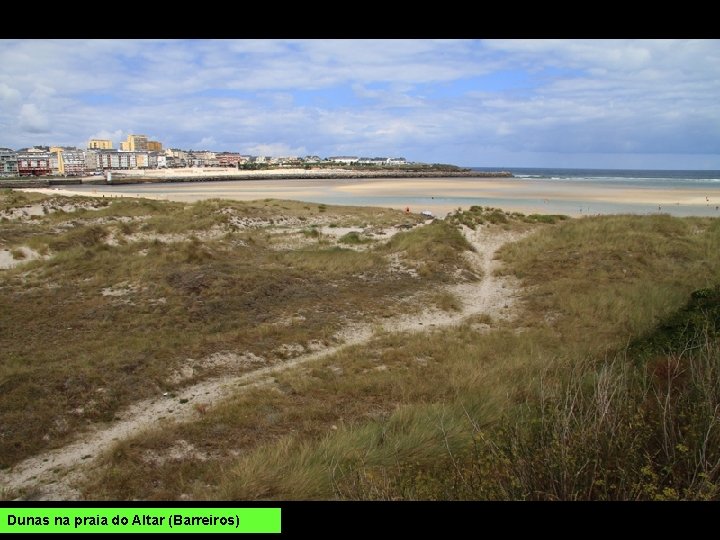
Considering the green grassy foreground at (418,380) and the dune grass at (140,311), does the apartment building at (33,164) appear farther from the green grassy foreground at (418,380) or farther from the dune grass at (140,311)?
the green grassy foreground at (418,380)

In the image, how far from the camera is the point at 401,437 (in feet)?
16.5

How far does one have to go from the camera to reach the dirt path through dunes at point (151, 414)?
5.25 m

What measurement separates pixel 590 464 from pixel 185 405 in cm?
607

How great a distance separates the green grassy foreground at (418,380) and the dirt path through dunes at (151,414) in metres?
0.31

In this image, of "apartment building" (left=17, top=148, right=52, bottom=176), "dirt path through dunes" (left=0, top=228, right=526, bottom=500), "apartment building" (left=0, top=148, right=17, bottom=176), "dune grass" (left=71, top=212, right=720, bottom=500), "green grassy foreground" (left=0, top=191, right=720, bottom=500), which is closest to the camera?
"dune grass" (left=71, top=212, right=720, bottom=500)

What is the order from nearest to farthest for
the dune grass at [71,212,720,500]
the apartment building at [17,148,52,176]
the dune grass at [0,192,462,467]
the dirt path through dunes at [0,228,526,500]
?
the dune grass at [71,212,720,500], the dirt path through dunes at [0,228,526,500], the dune grass at [0,192,462,467], the apartment building at [17,148,52,176]

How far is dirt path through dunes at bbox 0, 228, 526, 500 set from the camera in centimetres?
525

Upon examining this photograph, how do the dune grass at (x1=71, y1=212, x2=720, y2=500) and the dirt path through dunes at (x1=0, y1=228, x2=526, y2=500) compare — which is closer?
the dune grass at (x1=71, y1=212, x2=720, y2=500)

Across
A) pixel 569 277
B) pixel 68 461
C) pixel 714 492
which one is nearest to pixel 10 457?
pixel 68 461

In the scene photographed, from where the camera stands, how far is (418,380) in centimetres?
801

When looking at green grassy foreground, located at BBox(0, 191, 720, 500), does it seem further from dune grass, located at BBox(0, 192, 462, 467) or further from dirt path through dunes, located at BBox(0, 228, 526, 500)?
dirt path through dunes, located at BBox(0, 228, 526, 500)

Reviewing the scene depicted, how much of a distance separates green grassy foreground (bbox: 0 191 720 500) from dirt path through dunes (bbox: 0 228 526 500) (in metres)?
0.31

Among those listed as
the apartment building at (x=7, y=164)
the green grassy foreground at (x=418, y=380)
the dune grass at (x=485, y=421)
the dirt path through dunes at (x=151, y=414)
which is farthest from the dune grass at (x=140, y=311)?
the apartment building at (x=7, y=164)

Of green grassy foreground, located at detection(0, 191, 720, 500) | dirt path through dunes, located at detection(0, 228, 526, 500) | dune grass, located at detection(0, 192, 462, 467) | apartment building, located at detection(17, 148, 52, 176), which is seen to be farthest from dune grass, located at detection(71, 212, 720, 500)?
apartment building, located at detection(17, 148, 52, 176)
